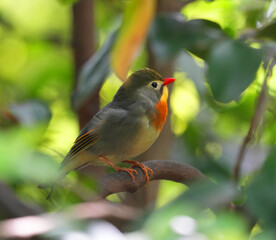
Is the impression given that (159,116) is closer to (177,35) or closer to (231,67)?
(177,35)

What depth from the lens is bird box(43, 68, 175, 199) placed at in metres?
2.97

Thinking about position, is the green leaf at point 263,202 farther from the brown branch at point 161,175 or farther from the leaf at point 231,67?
the brown branch at point 161,175

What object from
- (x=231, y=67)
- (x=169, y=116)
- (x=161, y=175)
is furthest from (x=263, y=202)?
(x=169, y=116)

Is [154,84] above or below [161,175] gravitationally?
above

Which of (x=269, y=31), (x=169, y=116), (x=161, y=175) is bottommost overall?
(x=169, y=116)

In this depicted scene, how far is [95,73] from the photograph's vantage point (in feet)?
8.71

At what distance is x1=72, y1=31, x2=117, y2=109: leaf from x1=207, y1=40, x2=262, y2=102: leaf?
25.7 inches

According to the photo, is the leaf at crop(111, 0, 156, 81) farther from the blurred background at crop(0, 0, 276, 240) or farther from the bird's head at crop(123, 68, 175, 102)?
the bird's head at crop(123, 68, 175, 102)

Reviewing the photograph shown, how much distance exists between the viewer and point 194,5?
4.25 metres

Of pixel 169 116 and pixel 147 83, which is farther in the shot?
pixel 169 116

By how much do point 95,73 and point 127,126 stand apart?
46 cm

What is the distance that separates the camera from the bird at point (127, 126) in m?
2.97

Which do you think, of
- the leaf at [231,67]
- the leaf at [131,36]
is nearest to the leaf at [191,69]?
the leaf at [231,67]

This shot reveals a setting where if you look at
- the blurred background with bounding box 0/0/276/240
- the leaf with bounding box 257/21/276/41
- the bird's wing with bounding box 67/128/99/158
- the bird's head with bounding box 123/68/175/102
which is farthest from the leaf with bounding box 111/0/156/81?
the bird's head with bounding box 123/68/175/102
